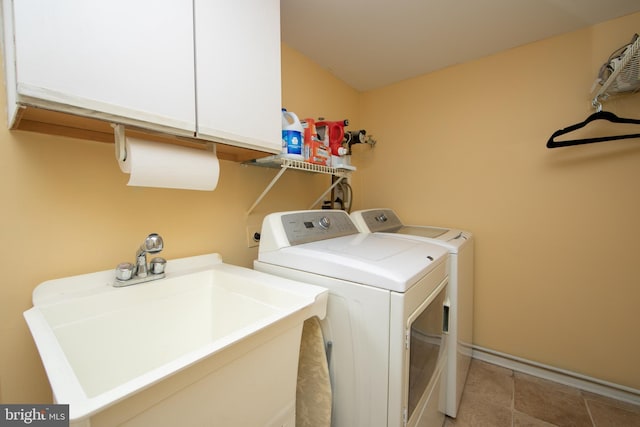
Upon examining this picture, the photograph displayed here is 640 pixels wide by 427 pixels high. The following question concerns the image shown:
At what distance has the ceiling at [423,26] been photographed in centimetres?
152

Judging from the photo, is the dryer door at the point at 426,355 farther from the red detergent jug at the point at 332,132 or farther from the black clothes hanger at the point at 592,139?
the black clothes hanger at the point at 592,139

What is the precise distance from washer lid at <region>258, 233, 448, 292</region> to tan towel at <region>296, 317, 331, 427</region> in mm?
246

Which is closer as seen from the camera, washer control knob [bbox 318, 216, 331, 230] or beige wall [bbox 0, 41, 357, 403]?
beige wall [bbox 0, 41, 357, 403]

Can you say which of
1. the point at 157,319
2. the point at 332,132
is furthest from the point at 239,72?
the point at 157,319

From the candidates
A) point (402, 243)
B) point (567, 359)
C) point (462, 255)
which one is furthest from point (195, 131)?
point (567, 359)

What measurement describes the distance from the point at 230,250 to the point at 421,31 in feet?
6.53

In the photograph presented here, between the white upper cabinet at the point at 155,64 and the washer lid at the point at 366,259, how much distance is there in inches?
21.4

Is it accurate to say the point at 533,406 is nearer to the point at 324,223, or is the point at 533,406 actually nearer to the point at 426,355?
the point at 426,355

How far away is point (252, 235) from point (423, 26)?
72.6 inches

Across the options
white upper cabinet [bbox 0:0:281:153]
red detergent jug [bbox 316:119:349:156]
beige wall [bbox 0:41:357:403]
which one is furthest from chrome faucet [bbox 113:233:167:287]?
red detergent jug [bbox 316:119:349:156]

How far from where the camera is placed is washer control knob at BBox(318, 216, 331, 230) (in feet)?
5.12

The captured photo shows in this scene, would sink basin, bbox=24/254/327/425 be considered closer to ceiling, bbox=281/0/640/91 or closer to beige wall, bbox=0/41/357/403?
beige wall, bbox=0/41/357/403

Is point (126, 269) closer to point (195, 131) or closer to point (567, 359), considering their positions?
point (195, 131)

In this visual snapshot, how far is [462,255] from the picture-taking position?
1600 millimetres
